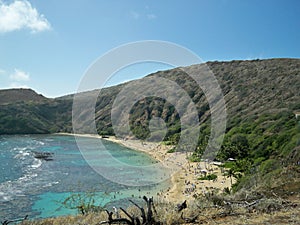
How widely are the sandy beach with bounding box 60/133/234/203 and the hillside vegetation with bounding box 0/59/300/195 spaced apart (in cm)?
224

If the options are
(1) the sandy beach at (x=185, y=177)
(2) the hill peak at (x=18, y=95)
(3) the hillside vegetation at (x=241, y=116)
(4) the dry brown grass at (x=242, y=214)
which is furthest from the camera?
(2) the hill peak at (x=18, y=95)

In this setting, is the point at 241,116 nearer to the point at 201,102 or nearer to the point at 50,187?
the point at 201,102

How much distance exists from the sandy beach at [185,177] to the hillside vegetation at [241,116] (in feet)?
7.35

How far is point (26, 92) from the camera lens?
14800cm

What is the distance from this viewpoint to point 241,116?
206 feet

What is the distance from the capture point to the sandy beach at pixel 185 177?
3056 cm

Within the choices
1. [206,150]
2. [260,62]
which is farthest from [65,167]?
[260,62]

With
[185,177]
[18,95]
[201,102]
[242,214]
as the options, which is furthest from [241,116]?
[18,95]

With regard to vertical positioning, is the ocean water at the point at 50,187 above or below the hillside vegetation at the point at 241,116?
below

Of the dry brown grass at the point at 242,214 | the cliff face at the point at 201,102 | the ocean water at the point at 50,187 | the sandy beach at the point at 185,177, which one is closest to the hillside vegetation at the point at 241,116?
the cliff face at the point at 201,102

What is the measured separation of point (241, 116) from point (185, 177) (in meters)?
28.9

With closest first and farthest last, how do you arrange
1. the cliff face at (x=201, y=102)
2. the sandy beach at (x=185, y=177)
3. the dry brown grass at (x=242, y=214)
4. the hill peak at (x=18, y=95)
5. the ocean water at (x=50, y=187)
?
1. the dry brown grass at (x=242, y=214)
2. the ocean water at (x=50, y=187)
3. the sandy beach at (x=185, y=177)
4. the cliff face at (x=201, y=102)
5. the hill peak at (x=18, y=95)

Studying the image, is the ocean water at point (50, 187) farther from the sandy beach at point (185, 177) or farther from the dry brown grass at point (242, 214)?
the dry brown grass at point (242, 214)

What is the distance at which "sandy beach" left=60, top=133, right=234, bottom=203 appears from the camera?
100 feet
